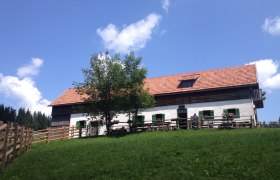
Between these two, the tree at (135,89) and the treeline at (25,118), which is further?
the treeline at (25,118)

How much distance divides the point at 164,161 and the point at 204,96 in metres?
21.0

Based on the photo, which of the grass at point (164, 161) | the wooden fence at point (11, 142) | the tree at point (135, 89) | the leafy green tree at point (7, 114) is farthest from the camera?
the leafy green tree at point (7, 114)

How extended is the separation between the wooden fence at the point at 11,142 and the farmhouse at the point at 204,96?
13521mm

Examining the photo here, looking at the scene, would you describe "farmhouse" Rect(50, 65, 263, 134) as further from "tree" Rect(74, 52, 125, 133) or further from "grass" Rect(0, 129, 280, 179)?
"grass" Rect(0, 129, 280, 179)

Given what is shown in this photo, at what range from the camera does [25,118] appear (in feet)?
369

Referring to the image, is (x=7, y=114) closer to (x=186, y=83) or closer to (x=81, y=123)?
(x=81, y=123)

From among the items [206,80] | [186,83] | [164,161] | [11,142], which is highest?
[206,80]

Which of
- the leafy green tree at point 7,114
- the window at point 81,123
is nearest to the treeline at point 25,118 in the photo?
the leafy green tree at point 7,114

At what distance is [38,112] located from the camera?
128 m

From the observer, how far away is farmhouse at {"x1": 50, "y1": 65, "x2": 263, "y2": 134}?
31953 millimetres

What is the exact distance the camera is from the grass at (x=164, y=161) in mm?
11805

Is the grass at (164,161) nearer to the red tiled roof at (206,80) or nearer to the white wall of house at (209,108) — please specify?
the white wall of house at (209,108)

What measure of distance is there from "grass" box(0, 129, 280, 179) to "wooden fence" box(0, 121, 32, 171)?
1.29 feet

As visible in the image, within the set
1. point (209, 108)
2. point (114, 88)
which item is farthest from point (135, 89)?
point (209, 108)
